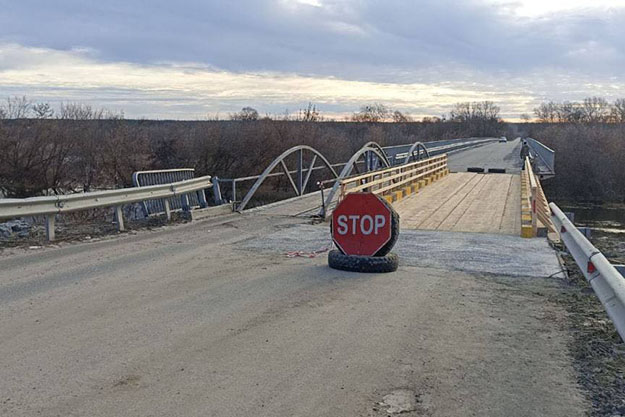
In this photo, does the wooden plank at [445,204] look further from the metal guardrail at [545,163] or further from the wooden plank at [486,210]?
the metal guardrail at [545,163]

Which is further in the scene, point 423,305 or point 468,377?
point 423,305

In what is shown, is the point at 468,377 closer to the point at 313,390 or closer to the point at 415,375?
the point at 415,375

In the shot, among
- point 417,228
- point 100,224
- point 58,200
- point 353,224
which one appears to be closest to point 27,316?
point 353,224

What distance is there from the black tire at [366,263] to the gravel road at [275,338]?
16 cm

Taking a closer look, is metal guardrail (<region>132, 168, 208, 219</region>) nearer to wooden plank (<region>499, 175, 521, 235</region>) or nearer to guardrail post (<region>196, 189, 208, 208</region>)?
guardrail post (<region>196, 189, 208, 208</region>)

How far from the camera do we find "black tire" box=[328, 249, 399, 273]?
8.79 meters

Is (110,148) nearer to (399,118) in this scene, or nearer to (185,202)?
(185,202)

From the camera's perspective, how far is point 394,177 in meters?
19.0

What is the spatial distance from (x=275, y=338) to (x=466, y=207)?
12.4m

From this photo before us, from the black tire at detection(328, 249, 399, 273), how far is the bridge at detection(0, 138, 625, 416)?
6.9 inches

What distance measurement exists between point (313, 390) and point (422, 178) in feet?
69.6

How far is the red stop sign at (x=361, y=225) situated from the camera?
355 inches

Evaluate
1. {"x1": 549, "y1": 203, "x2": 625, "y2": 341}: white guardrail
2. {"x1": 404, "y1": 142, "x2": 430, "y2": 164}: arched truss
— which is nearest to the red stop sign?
{"x1": 549, "y1": 203, "x2": 625, "y2": 341}: white guardrail

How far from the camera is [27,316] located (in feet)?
20.9
